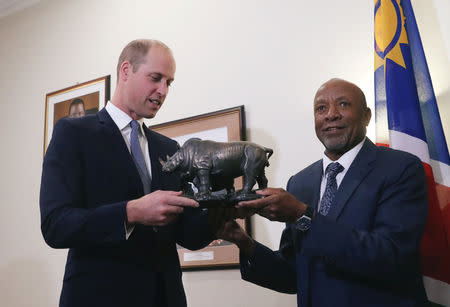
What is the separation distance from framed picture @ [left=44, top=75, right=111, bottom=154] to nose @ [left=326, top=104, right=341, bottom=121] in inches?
71.2

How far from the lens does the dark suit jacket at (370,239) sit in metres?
1.37

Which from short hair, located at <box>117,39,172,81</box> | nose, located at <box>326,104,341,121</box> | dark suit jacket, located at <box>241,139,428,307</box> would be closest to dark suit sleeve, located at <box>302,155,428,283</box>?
dark suit jacket, located at <box>241,139,428,307</box>

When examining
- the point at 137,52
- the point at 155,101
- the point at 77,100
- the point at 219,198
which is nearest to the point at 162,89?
the point at 155,101

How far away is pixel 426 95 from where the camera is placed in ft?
6.17

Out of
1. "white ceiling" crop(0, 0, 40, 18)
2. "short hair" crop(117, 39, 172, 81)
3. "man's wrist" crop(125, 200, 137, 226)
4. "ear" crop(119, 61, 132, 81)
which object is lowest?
"man's wrist" crop(125, 200, 137, 226)

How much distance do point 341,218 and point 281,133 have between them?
892mm

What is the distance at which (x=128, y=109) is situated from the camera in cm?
159

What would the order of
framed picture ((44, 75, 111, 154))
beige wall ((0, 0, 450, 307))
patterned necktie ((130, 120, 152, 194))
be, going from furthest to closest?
framed picture ((44, 75, 111, 154)), beige wall ((0, 0, 450, 307)), patterned necktie ((130, 120, 152, 194))

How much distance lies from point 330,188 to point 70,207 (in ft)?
2.92

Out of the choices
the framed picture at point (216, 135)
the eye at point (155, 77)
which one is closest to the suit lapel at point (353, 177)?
the eye at point (155, 77)

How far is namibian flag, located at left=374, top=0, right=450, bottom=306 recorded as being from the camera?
169 cm

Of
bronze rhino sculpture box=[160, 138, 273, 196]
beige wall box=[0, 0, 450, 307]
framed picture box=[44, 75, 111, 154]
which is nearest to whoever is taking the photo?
bronze rhino sculpture box=[160, 138, 273, 196]

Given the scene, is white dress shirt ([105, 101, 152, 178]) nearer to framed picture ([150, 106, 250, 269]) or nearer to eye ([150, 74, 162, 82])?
eye ([150, 74, 162, 82])

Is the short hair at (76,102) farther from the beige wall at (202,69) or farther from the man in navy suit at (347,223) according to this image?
the man in navy suit at (347,223)
